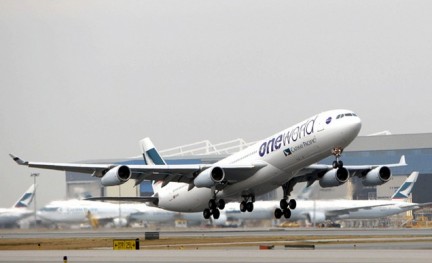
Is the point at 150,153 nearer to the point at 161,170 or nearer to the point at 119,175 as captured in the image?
the point at 161,170

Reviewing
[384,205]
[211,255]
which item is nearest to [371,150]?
[384,205]

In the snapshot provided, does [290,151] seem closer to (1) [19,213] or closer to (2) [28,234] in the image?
(1) [19,213]

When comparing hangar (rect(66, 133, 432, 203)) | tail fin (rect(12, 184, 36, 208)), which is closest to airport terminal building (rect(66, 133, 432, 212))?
hangar (rect(66, 133, 432, 203))

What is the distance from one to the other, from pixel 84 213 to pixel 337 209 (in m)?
27.3

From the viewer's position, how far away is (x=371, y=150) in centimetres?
16600

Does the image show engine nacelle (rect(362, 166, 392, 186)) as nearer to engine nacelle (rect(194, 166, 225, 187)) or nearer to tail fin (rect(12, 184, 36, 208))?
engine nacelle (rect(194, 166, 225, 187))

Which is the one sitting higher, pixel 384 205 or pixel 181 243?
pixel 384 205

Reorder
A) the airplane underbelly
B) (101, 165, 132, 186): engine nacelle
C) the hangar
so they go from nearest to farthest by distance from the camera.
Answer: (101, 165, 132, 186): engine nacelle → the airplane underbelly → the hangar

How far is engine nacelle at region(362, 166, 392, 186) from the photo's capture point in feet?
240

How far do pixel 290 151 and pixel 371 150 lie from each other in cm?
10401

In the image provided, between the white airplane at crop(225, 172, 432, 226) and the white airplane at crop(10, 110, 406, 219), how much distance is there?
57.5 feet

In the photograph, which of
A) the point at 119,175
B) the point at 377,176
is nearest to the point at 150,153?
the point at 119,175

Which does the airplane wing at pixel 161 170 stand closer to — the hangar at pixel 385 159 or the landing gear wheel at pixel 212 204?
the landing gear wheel at pixel 212 204

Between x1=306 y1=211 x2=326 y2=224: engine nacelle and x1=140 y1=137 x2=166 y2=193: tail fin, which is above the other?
x1=140 y1=137 x2=166 y2=193: tail fin
